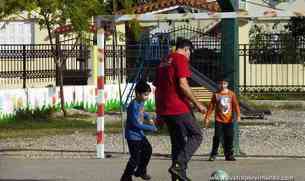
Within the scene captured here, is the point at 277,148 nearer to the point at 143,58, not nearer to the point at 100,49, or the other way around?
the point at 100,49

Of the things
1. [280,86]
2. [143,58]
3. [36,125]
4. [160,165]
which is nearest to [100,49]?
[160,165]

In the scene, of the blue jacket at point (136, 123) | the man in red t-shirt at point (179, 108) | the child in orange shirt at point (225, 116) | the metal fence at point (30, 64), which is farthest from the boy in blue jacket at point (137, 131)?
the metal fence at point (30, 64)

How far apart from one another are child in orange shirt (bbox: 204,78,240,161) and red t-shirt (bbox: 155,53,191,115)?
3528mm

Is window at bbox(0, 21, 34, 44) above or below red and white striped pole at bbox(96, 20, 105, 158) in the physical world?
above

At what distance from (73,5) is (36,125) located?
11.1 ft

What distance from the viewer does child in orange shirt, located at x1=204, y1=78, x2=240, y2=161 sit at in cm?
1512

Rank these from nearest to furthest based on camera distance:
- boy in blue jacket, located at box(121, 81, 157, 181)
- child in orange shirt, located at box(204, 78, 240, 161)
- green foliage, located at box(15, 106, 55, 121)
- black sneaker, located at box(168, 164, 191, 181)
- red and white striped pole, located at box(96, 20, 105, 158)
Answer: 1. black sneaker, located at box(168, 164, 191, 181)
2. boy in blue jacket, located at box(121, 81, 157, 181)
3. child in orange shirt, located at box(204, 78, 240, 161)
4. red and white striped pole, located at box(96, 20, 105, 158)
5. green foliage, located at box(15, 106, 55, 121)

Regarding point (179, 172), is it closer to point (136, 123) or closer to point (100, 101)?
point (136, 123)

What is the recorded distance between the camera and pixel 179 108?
1155cm

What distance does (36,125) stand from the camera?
22.7 metres

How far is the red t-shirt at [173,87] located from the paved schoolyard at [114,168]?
63.8 inches

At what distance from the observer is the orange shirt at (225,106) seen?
1513 centimetres

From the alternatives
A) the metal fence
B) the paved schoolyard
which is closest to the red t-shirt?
the paved schoolyard

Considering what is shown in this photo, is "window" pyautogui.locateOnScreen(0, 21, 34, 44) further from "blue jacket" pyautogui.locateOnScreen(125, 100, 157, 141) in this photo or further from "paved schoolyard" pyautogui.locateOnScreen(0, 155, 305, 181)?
"blue jacket" pyautogui.locateOnScreen(125, 100, 157, 141)
